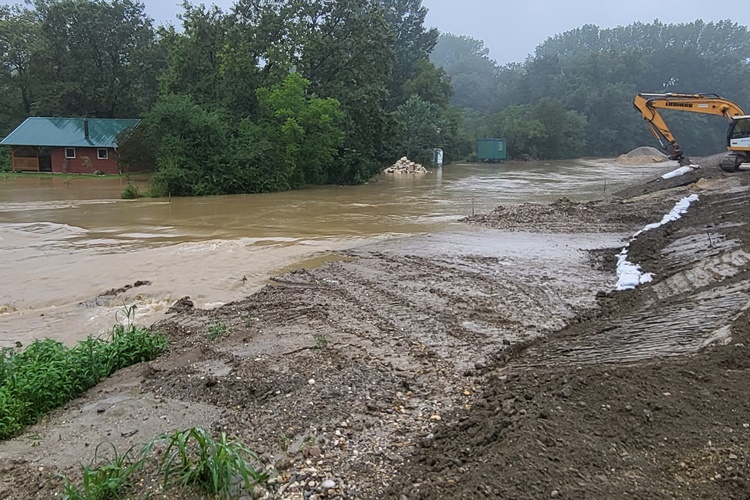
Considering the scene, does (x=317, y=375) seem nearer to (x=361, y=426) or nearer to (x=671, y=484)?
(x=361, y=426)

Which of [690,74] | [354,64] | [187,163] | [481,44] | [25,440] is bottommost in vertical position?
[25,440]

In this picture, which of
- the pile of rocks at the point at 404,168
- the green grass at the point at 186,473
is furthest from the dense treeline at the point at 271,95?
the green grass at the point at 186,473

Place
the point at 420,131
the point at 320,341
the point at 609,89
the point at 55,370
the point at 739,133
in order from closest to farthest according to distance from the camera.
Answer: the point at 55,370 → the point at 320,341 → the point at 739,133 → the point at 420,131 → the point at 609,89

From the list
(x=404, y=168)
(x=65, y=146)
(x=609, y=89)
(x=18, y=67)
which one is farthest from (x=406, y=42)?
(x=65, y=146)

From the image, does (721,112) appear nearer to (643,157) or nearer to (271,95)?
(271,95)

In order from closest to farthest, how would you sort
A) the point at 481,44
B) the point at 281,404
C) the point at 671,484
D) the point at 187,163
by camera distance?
the point at 671,484
the point at 281,404
the point at 187,163
the point at 481,44

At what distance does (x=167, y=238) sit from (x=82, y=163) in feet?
92.7

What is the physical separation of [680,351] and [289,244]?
10.3 m

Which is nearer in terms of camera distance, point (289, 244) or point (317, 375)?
point (317, 375)

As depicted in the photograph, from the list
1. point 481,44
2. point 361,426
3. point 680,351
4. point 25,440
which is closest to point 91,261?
point 25,440

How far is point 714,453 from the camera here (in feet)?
11.0

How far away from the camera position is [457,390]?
204 inches

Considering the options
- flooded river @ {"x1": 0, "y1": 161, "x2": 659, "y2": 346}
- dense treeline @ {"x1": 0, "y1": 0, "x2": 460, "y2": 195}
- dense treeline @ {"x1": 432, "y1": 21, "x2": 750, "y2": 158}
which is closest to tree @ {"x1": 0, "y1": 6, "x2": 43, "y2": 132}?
dense treeline @ {"x1": 0, "y1": 0, "x2": 460, "y2": 195}

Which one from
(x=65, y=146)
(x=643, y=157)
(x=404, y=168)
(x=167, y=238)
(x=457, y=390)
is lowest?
Answer: (x=457, y=390)
